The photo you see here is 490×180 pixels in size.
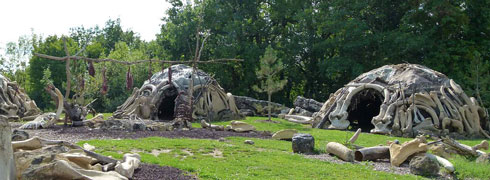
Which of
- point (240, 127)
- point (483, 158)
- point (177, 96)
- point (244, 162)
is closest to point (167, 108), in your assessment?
point (177, 96)

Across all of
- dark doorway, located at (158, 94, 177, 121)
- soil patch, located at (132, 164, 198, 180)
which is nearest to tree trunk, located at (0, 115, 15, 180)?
soil patch, located at (132, 164, 198, 180)

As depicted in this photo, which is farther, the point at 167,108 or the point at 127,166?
the point at 167,108

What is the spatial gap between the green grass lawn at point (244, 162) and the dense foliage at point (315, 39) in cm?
1721

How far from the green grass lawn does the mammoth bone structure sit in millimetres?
5719

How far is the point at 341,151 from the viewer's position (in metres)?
10.5

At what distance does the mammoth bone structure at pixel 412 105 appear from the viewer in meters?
16.6

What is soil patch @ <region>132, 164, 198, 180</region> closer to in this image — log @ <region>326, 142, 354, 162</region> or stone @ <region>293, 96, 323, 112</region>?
log @ <region>326, 142, 354, 162</region>

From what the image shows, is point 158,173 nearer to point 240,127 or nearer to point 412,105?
point 240,127

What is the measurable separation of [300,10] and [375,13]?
564 centimetres

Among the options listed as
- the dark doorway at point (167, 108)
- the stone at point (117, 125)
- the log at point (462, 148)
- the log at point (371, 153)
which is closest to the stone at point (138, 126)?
the stone at point (117, 125)

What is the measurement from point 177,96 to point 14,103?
28.7 feet

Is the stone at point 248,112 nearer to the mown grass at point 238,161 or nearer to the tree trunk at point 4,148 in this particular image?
the mown grass at point 238,161

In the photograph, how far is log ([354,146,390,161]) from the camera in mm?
10398

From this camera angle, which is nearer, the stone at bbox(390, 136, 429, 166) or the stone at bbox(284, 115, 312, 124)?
the stone at bbox(390, 136, 429, 166)
